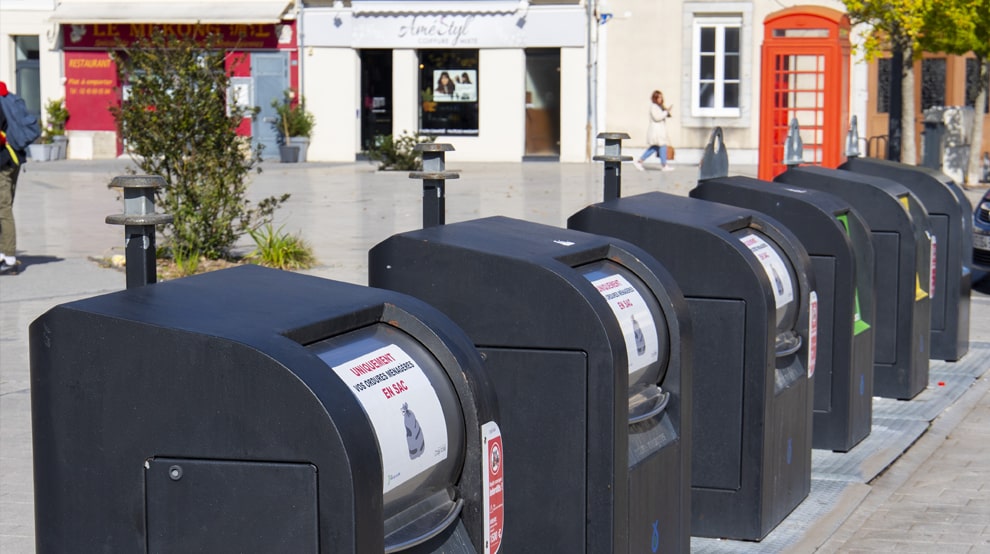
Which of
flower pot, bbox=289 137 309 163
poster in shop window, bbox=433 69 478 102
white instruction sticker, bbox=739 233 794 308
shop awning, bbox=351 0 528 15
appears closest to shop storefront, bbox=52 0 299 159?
flower pot, bbox=289 137 309 163

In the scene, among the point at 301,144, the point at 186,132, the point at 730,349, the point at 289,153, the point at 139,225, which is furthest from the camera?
the point at 301,144

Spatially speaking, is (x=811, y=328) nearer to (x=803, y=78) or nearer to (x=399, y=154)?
(x=803, y=78)

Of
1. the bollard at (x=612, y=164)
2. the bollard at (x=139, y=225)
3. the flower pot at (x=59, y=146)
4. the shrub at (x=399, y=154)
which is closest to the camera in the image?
the bollard at (x=139, y=225)

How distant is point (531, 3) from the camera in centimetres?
2947

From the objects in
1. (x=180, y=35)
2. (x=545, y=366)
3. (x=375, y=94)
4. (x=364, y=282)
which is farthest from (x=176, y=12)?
(x=545, y=366)

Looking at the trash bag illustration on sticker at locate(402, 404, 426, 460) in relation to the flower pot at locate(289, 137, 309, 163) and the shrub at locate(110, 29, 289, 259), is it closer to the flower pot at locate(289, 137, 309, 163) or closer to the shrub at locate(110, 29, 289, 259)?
the shrub at locate(110, 29, 289, 259)

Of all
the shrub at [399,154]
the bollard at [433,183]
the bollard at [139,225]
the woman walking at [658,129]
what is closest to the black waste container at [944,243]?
the bollard at [433,183]

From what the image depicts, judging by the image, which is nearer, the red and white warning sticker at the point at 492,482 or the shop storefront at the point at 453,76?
the red and white warning sticker at the point at 492,482

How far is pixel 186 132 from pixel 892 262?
21.6ft

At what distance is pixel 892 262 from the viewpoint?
311 inches

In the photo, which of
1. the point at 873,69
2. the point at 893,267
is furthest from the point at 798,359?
the point at 873,69

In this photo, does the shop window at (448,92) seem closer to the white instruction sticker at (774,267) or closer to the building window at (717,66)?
the building window at (717,66)

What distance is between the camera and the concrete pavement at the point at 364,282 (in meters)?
5.84

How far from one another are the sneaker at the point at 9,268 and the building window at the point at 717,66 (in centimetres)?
1815
